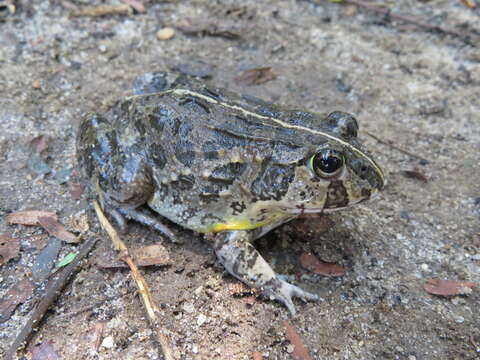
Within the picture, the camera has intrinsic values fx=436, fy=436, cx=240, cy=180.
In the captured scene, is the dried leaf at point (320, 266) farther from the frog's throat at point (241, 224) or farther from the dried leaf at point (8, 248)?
the dried leaf at point (8, 248)

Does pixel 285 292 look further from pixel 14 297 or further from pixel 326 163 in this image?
pixel 14 297

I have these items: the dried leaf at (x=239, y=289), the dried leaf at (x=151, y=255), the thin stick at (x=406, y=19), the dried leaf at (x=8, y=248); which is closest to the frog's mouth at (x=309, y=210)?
the dried leaf at (x=239, y=289)

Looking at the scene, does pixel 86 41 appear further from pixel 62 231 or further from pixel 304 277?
pixel 304 277

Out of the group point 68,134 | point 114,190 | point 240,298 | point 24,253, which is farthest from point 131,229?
point 68,134

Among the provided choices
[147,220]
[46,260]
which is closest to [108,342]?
[46,260]

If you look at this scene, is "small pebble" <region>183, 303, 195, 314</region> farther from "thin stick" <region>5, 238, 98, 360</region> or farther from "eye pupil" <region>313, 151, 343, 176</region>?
"eye pupil" <region>313, 151, 343, 176</region>

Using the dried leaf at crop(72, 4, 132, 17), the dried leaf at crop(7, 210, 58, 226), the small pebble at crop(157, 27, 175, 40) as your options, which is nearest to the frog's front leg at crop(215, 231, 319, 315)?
the dried leaf at crop(7, 210, 58, 226)
